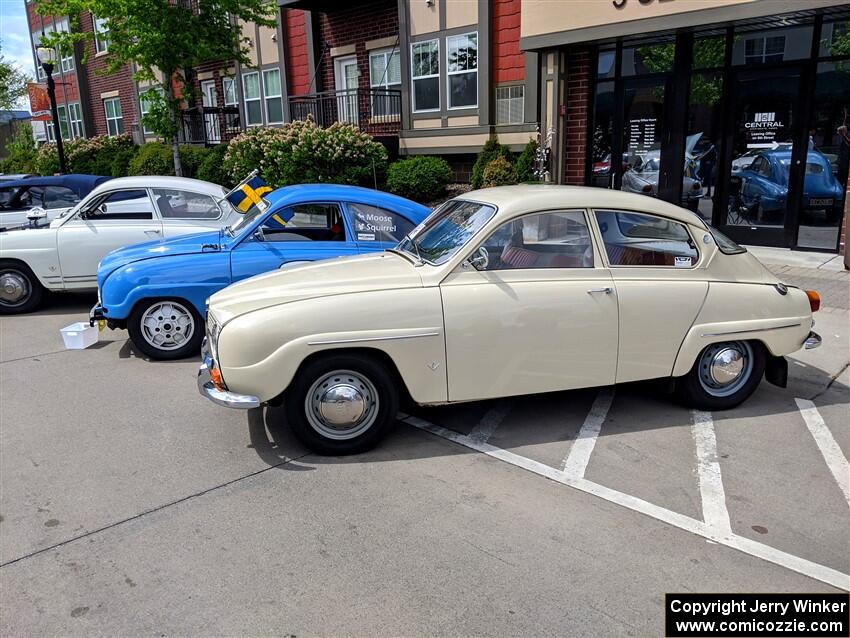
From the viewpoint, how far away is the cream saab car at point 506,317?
4418 mm

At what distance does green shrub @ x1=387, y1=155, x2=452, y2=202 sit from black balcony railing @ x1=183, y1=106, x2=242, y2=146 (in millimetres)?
8752

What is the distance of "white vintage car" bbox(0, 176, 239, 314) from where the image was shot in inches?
345

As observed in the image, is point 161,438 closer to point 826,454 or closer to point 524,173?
point 826,454

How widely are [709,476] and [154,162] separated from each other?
20049 millimetres

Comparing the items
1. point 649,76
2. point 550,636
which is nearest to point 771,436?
point 550,636

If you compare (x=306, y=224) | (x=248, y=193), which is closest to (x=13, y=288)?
(x=248, y=193)

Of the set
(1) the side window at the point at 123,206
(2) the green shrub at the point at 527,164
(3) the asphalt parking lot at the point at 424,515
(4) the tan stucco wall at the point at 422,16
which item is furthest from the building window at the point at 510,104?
(3) the asphalt parking lot at the point at 424,515

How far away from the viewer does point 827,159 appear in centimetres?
1023

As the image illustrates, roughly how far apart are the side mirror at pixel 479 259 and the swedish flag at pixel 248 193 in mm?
3450

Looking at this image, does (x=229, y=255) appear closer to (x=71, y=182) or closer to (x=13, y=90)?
(x=71, y=182)

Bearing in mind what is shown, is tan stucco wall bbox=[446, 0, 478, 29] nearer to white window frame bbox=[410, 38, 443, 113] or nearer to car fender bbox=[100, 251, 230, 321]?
white window frame bbox=[410, 38, 443, 113]

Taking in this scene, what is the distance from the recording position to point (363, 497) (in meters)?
4.12

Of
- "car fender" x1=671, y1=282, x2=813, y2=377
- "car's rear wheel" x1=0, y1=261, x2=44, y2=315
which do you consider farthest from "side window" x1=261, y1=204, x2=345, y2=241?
"car's rear wheel" x1=0, y1=261, x2=44, y2=315

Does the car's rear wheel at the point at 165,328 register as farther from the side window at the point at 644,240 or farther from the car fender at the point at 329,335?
the side window at the point at 644,240
